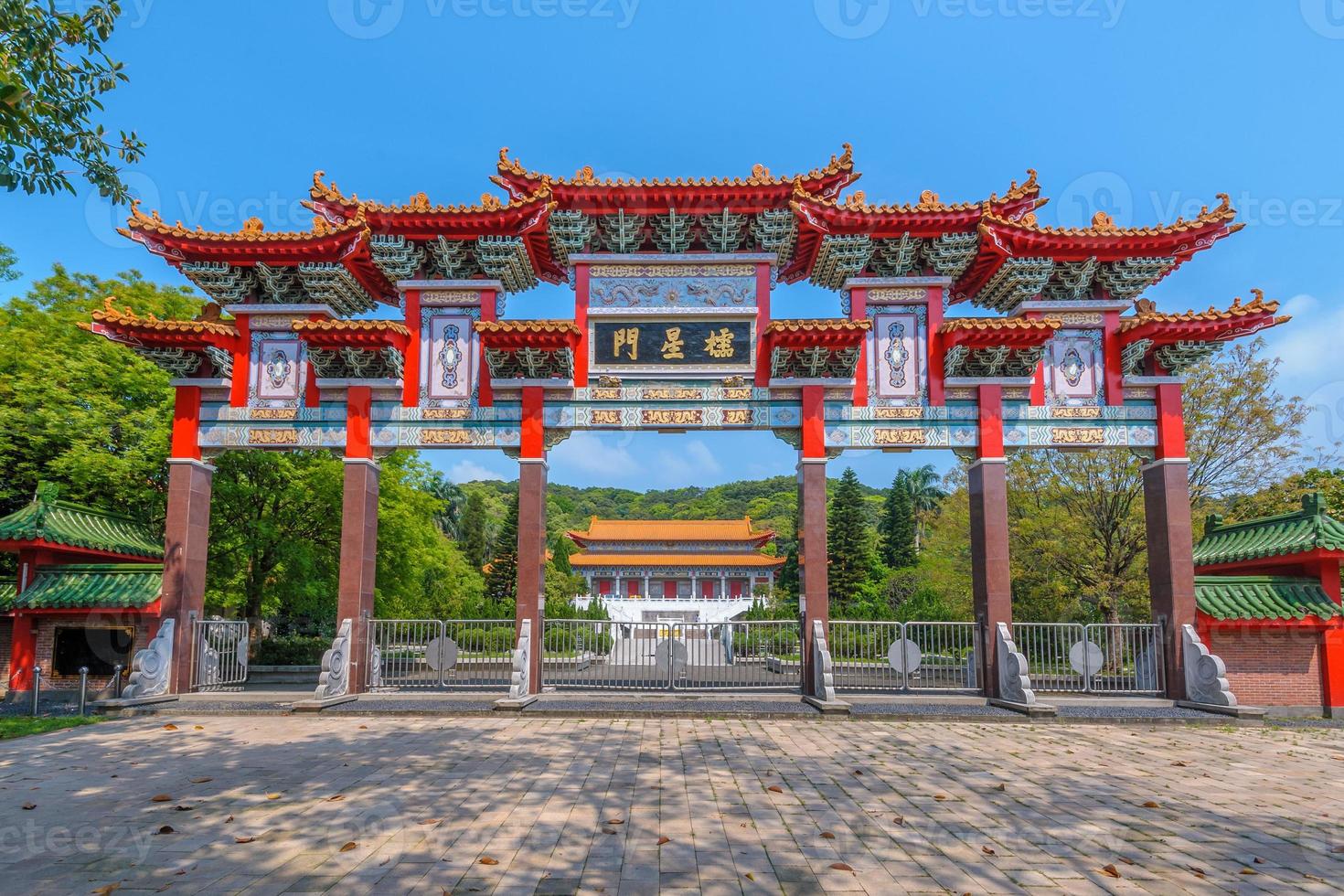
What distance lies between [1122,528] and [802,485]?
1078 centimetres

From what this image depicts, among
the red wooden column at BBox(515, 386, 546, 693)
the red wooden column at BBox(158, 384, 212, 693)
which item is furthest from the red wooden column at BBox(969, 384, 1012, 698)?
the red wooden column at BBox(158, 384, 212, 693)

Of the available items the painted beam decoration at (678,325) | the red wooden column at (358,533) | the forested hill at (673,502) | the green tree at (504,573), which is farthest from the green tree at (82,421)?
the forested hill at (673,502)

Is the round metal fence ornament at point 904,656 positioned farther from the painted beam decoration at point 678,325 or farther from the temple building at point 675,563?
the temple building at point 675,563

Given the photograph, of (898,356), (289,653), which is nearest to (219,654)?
(289,653)

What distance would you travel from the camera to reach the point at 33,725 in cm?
964

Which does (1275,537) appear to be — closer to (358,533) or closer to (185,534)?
(358,533)

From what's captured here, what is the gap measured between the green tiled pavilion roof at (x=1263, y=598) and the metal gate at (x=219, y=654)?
1511 cm

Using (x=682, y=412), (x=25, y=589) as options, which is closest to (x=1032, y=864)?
(x=682, y=412)

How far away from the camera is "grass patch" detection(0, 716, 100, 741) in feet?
29.7

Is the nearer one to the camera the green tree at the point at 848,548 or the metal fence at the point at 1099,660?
the metal fence at the point at 1099,660

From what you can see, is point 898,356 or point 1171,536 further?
point 898,356

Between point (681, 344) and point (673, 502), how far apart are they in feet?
286

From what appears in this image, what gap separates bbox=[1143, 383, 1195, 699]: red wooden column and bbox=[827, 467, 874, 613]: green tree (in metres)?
28.7

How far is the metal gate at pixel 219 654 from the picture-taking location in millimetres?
12508
